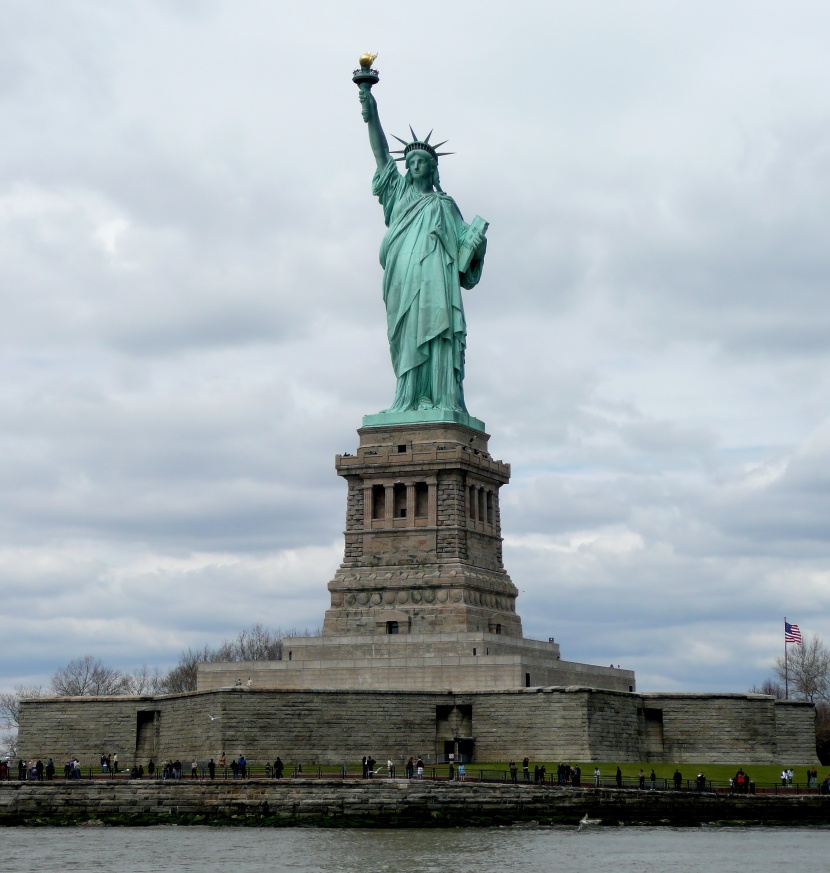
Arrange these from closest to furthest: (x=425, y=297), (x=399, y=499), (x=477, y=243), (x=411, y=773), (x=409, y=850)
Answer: (x=409, y=850), (x=411, y=773), (x=399, y=499), (x=425, y=297), (x=477, y=243)

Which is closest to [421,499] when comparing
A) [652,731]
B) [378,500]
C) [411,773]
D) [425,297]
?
[378,500]

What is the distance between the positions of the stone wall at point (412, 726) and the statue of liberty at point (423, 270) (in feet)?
40.8

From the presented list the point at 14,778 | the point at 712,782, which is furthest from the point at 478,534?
the point at 14,778

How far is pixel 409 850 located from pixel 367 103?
99.5ft

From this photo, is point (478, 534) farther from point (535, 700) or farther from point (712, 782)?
point (712, 782)

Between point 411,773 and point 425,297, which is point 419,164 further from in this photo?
point 411,773

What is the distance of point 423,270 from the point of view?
60.4 meters

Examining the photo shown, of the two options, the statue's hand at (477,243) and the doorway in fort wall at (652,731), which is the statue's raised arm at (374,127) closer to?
the statue's hand at (477,243)

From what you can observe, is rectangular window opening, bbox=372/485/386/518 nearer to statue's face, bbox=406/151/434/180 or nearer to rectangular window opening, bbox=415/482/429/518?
rectangular window opening, bbox=415/482/429/518

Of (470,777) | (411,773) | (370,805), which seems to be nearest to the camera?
(370,805)

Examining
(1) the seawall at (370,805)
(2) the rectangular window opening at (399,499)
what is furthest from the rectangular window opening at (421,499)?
(1) the seawall at (370,805)

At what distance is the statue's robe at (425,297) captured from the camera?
197ft

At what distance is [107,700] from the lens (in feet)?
178

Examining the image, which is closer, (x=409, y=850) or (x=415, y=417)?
(x=409, y=850)
